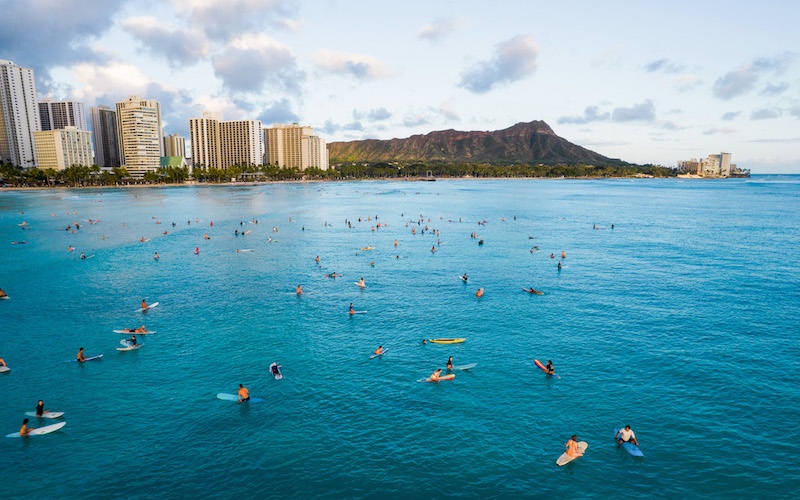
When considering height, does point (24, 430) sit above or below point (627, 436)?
below

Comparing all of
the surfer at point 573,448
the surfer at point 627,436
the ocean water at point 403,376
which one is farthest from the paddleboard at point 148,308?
the surfer at point 627,436

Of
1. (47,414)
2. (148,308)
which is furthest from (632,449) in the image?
(148,308)

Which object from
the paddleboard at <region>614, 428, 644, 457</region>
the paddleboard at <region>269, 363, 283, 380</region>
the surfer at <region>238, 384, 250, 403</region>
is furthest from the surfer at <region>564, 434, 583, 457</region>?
the surfer at <region>238, 384, 250, 403</region>

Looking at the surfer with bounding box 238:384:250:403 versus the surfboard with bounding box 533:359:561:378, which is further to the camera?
the surfboard with bounding box 533:359:561:378

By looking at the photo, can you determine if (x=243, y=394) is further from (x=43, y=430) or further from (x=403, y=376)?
(x=403, y=376)

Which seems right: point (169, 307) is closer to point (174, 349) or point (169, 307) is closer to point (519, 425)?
point (174, 349)

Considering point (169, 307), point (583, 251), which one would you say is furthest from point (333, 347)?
point (583, 251)

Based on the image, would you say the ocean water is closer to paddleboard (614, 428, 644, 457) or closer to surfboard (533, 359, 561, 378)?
paddleboard (614, 428, 644, 457)

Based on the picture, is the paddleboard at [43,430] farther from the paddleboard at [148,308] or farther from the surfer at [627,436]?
the surfer at [627,436]

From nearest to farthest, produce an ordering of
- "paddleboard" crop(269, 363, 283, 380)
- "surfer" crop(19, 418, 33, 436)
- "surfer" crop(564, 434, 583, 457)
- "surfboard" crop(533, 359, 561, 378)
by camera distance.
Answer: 1. "surfer" crop(564, 434, 583, 457)
2. "surfer" crop(19, 418, 33, 436)
3. "paddleboard" crop(269, 363, 283, 380)
4. "surfboard" crop(533, 359, 561, 378)

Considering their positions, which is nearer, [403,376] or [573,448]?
[573,448]
